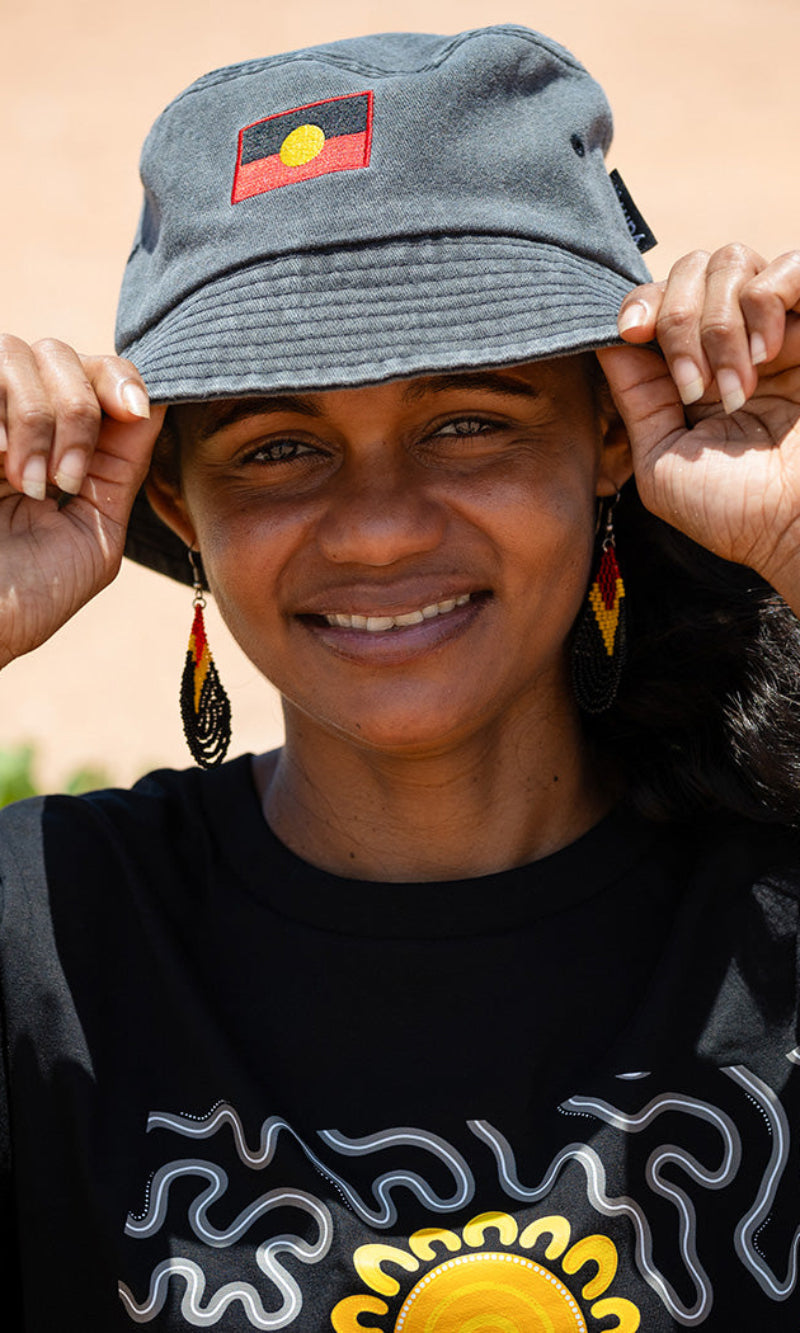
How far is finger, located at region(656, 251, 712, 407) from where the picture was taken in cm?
204

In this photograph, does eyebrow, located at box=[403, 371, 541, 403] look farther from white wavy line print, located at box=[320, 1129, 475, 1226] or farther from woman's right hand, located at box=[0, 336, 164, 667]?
white wavy line print, located at box=[320, 1129, 475, 1226]

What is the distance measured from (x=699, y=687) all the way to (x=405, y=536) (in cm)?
69

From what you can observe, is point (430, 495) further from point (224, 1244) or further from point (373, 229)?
point (224, 1244)

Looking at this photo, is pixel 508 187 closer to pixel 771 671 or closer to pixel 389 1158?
pixel 771 671

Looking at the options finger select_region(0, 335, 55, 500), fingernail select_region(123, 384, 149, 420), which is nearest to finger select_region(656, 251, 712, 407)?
fingernail select_region(123, 384, 149, 420)

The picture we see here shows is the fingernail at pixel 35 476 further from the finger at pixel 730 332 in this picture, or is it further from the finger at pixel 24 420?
the finger at pixel 730 332

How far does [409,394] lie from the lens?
86.7 inches

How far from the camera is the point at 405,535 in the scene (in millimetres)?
2199

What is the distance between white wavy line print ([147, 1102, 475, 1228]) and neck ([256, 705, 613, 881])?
1.56 feet

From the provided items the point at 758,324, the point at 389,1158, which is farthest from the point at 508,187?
the point at 389,1158

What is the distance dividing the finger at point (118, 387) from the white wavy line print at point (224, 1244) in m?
1.06

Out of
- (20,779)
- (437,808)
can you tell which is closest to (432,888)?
(437,808)

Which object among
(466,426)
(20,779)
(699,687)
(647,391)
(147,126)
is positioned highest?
(147,126)

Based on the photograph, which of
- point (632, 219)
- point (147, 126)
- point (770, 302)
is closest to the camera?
point (770, 302)
